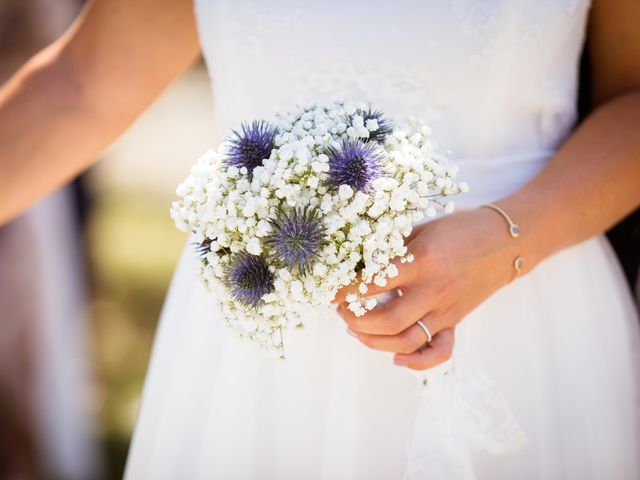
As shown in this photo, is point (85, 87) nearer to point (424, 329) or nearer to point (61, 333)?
point (424, 329)

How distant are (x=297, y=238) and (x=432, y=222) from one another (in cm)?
44

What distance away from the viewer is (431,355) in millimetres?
1564

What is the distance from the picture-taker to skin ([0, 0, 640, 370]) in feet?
5.12

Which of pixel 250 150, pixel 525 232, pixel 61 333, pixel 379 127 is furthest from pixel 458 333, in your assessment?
pixel 61 333

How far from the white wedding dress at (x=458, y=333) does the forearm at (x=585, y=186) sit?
111mm

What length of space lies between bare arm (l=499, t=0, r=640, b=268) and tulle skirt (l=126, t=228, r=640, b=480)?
18 cm

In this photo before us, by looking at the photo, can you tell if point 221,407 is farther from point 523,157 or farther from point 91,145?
point 523,157

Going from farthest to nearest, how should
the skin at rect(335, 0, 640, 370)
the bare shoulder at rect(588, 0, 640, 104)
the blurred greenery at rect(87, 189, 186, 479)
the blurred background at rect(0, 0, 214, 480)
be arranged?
the blurred greenery at rect(87, 189, 186, 479), the blurred background at rect(0, 0, 214, 480), the bare shoulder at rect(588, 0, 640, 104), the skin at rect(335, 0, 640, 370)

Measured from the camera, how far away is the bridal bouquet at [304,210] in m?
1.31

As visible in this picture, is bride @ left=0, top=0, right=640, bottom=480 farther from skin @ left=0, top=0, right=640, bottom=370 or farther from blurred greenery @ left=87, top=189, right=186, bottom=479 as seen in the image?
blurred greenery @ left=87, top=189, right=186, bottom=479

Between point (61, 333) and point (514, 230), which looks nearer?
point (514, 230)

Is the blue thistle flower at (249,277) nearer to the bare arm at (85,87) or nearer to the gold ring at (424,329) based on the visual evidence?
the gold ring at (424,329)

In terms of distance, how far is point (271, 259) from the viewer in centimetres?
136

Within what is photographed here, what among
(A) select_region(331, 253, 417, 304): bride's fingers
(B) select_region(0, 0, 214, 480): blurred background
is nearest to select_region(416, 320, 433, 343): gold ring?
(A) select_region(331, 253, 417, 304): bride's fingers
